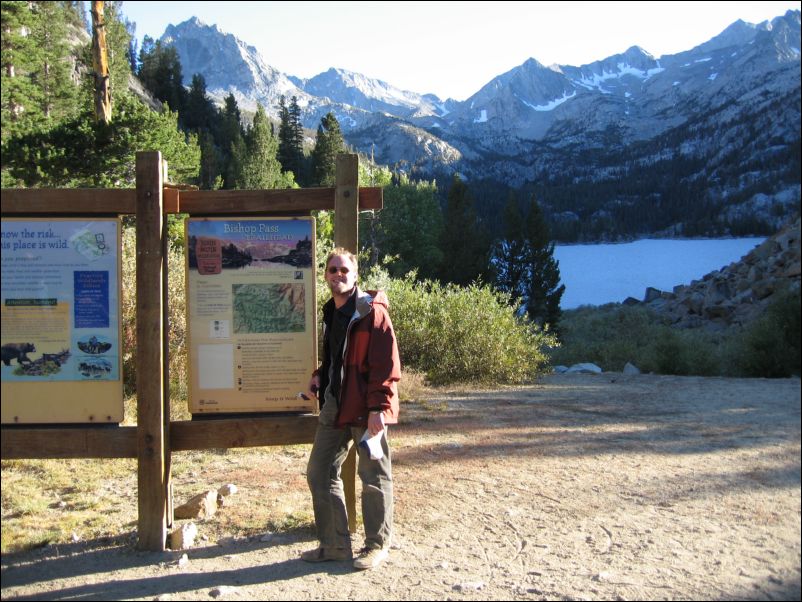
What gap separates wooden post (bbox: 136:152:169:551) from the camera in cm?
439

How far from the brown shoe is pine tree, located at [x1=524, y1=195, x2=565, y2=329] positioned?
32265 millimetres

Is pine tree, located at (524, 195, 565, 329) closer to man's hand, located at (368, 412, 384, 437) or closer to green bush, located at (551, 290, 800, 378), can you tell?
green bush, located at (551, 290, 800, 378)

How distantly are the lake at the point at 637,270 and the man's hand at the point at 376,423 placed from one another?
142ft

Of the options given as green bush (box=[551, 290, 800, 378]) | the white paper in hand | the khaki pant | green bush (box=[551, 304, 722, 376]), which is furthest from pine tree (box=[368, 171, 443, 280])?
the white paper in hand

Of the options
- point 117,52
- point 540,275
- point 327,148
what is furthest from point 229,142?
point 540,275

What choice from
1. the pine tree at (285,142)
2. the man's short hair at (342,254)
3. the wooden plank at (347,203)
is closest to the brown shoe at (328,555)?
the man's short hair at (342,254)

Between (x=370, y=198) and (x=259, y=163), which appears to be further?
(x=259, y=163)

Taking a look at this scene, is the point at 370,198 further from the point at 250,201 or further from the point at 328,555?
the point at 328,555

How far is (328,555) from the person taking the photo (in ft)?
14.0

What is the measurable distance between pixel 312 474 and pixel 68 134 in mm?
14580

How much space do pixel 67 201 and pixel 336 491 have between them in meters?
2.52

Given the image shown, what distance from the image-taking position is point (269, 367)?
466cm

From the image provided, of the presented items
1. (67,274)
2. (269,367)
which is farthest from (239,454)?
(67,274)

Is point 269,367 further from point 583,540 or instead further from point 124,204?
point 583,540
